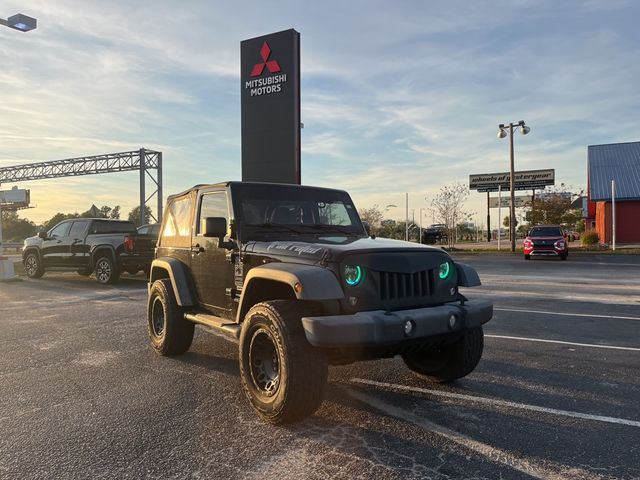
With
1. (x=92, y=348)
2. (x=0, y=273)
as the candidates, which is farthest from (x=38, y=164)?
(x=92, y=348)

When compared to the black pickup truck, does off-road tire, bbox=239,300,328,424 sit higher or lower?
lower

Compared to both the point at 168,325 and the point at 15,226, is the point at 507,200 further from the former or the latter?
the point at 15,226

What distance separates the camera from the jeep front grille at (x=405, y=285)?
378 centimetres

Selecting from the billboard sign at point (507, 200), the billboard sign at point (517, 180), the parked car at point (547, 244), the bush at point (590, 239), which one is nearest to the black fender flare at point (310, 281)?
the parked car at point (547, 244)

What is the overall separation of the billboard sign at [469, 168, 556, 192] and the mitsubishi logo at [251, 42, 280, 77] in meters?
36.7

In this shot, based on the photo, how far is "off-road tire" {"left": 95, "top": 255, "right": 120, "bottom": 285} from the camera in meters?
13.1

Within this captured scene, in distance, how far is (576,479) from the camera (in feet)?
9.34

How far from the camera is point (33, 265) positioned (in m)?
15.3

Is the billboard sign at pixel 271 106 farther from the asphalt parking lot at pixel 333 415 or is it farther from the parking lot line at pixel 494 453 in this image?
the parking lot line at pixel 494 453

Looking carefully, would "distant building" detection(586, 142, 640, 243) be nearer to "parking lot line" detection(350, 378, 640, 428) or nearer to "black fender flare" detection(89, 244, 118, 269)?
"black fender flare" detection(89, 244, 118, 269)

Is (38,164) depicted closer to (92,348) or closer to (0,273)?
(0,273)

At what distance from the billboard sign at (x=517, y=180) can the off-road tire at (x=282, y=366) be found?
51620mm

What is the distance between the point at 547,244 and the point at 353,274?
21255 millimetres

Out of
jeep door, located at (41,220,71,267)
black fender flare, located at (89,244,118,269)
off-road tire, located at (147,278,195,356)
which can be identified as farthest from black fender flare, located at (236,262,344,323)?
jeep door, located at (41,220,71,267)
